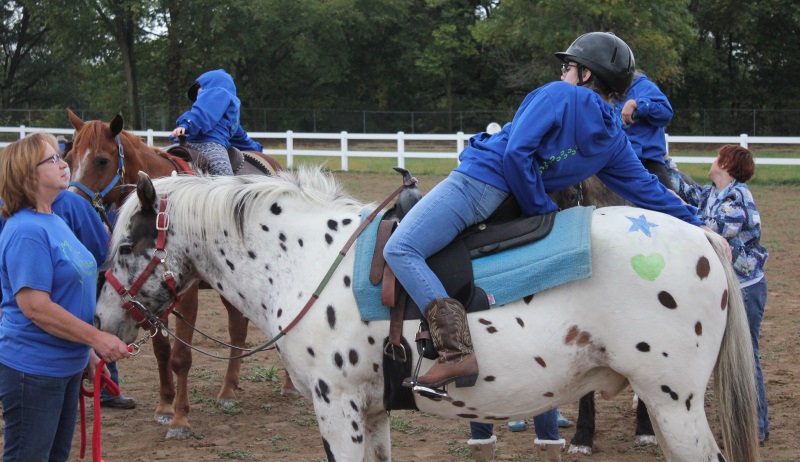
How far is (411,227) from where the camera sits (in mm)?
3830

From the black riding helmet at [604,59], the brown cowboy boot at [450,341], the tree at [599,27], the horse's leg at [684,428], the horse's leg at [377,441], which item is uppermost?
the tree at [599,27]

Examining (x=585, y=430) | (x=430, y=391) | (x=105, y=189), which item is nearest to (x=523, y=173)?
(x=430, y=391)

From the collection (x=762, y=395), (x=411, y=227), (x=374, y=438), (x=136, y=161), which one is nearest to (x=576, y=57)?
(x=411, y=227)

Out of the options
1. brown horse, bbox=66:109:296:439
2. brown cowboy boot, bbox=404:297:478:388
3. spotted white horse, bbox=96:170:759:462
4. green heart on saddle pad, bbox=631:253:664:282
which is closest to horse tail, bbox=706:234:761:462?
spotted white horse, bbox=96:170:759:462

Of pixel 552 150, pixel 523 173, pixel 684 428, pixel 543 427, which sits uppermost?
pixel 552 150

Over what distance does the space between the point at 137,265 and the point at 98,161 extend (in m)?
2.30

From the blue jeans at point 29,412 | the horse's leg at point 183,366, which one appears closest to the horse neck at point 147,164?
the horse's leg at point 183,366

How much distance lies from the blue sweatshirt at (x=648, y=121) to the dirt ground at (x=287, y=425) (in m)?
2.05

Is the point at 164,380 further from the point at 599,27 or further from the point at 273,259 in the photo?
the point at 599,27

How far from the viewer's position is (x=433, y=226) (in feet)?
12.6

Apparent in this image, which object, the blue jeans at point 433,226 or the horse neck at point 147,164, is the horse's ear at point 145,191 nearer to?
the blue jeans at point 433,226

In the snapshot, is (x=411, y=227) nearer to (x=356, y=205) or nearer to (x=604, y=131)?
(x=356, y=205)

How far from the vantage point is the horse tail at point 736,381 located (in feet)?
13.0

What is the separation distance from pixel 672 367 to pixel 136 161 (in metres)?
4.40
